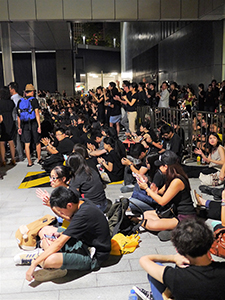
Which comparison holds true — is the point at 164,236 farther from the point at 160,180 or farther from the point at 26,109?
the point at 26,109

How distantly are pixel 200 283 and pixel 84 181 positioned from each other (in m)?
2.42

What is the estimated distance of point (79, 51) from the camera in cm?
3425

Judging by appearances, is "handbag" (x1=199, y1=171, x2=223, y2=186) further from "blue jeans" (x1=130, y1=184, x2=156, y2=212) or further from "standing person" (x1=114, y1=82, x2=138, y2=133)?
"standing person" (x1=114, y1=82, x2=138, y2=133)

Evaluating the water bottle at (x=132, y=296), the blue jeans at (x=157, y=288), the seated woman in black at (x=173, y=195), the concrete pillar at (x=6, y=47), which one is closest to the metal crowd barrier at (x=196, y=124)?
the seated woman in black at (x=173, y=195)

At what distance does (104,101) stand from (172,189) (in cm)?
834

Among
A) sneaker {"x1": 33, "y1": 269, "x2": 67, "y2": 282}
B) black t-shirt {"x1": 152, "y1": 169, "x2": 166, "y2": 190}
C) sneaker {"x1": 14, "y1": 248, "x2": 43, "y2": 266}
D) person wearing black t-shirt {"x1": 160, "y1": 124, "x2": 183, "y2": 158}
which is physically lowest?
sneaker {"x1": 33, "y1": 269, "x2": 67, "y2": 282}

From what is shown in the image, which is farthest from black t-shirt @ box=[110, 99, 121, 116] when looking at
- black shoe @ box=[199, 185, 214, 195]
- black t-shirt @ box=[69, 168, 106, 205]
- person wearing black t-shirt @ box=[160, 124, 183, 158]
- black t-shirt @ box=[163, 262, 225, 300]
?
black t-shirt @ box=[163, 262, 225, 300]

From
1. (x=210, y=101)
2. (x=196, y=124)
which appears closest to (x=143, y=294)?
(x=196, y=124)

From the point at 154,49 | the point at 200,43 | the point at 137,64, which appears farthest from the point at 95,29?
the point at 200,43

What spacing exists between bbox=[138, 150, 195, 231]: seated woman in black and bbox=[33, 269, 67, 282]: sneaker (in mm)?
1323

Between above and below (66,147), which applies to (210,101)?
above

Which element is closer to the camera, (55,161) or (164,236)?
(164,236)

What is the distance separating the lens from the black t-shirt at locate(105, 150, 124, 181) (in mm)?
6016

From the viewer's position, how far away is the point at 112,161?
606 cm
